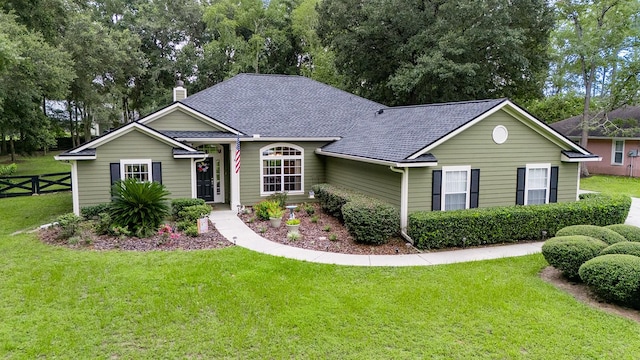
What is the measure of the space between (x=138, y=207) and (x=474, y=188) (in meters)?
9.40

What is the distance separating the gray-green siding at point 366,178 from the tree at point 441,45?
1047 centimetres

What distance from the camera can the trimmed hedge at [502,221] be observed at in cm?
1004

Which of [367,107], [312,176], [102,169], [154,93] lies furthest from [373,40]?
[154,93]

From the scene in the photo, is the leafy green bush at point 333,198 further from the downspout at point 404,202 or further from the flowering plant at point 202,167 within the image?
the flowering plant at point 202,167

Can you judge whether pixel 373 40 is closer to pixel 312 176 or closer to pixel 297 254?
pixel 312 176

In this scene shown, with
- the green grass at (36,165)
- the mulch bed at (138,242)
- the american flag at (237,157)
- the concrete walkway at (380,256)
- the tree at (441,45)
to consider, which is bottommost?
the concrete walkway at (380,256)

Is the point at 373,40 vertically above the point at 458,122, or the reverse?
the point at 373,40

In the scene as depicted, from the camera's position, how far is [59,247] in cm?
979

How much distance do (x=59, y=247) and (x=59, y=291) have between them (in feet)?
10.4

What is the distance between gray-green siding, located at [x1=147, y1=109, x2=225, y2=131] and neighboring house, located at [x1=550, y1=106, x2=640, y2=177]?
23969mm

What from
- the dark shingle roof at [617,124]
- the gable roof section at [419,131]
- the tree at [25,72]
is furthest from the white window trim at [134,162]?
the dark shingle roof at [617,124]

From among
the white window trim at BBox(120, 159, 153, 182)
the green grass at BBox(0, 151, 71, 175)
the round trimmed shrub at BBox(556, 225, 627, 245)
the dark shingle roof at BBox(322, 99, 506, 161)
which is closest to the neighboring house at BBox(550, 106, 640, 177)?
the dark shingle roof at BBox(322, 99, 506, 161)

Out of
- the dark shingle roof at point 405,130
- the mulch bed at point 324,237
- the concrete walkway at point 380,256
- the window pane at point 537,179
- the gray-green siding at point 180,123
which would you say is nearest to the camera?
the concrete walkway at point 380,256

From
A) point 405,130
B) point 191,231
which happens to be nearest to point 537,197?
point 405,130
